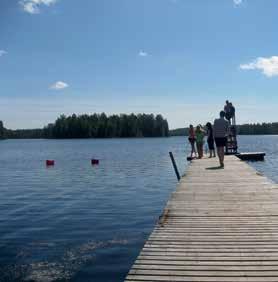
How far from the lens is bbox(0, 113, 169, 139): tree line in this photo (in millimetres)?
176250

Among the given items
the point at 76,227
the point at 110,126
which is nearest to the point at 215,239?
the point at 76,227

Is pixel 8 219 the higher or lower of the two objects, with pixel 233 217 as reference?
lower

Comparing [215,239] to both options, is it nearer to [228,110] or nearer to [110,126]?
[228,110]

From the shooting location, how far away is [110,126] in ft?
575

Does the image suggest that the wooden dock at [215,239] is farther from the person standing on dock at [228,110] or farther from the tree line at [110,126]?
the tree line at [110,126]

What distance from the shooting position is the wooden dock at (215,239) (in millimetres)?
5574

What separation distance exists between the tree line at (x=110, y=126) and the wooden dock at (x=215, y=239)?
16378 cm

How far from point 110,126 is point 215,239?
6641 inches

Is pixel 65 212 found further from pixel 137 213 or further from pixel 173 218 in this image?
pixel 173 218

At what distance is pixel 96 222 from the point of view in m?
14.8

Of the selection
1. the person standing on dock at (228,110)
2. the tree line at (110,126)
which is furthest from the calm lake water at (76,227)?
the tree line at (110,126)

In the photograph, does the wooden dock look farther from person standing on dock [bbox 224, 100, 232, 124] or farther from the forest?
the forest

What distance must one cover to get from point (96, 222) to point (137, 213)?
2.06 metres

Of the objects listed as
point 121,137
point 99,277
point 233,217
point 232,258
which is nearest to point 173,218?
point 233,217
